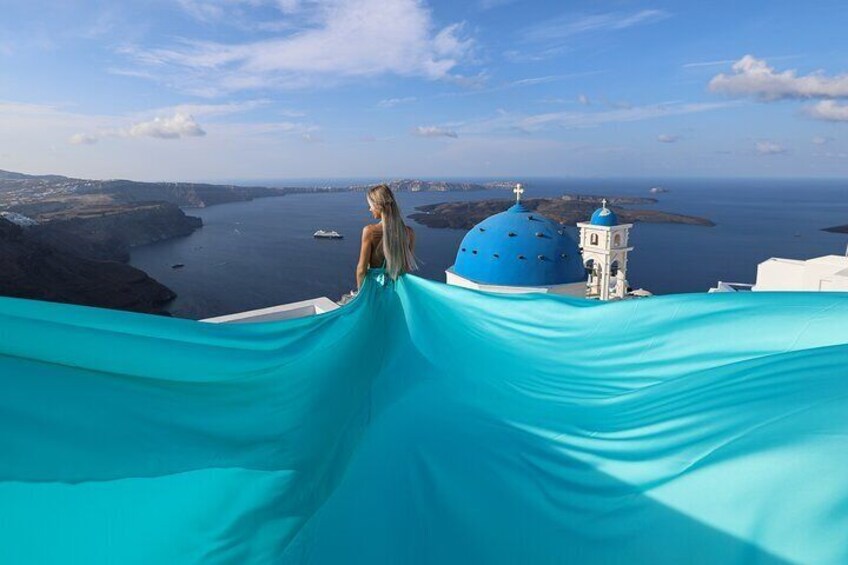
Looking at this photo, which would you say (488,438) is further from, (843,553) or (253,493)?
(843,553)

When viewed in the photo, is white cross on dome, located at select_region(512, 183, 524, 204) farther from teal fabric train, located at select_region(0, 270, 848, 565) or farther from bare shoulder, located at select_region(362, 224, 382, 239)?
teal fabric train, located at select_region(0, 270, 848, 565)

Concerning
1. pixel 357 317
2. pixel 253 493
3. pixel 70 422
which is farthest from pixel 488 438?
pixel 357 317

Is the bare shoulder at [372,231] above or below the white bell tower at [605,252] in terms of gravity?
above

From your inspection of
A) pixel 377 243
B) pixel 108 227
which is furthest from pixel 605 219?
pixel 108 227

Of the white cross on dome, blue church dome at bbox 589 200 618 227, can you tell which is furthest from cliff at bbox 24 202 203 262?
blue church dome at bbox 589 200 618 227

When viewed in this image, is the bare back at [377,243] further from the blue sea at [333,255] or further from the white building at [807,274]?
the blue sea at [333,255]

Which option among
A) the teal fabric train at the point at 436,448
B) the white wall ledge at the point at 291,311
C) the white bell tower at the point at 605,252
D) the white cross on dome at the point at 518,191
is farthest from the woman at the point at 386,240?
the white bell tower at the point at 605,252
